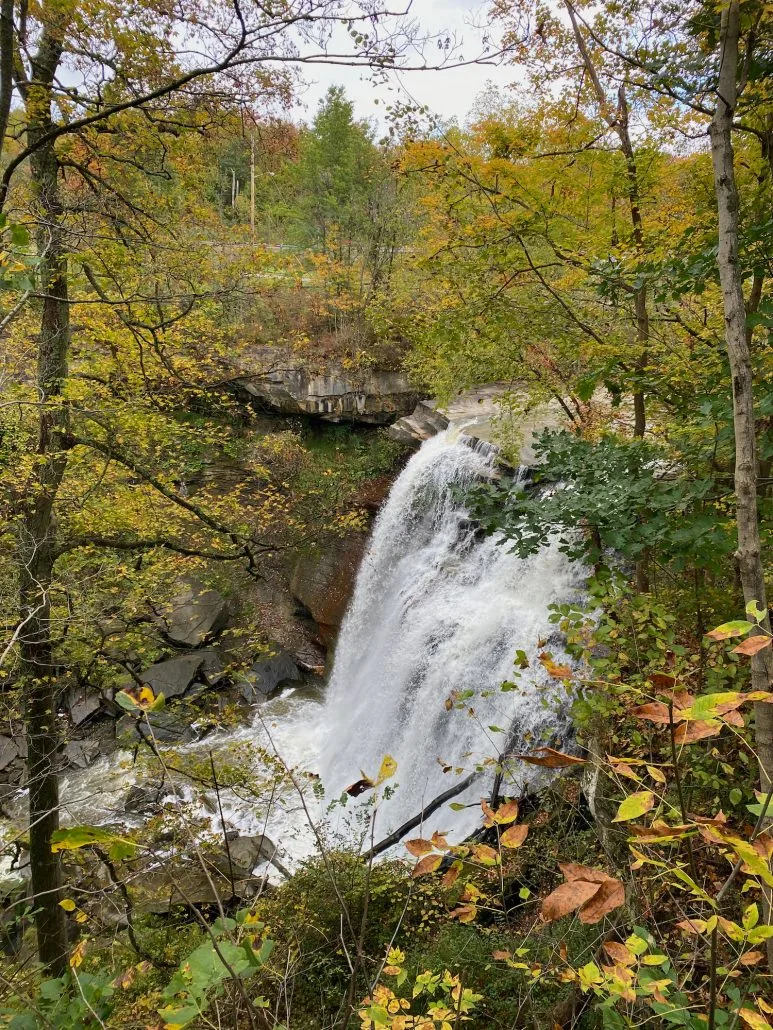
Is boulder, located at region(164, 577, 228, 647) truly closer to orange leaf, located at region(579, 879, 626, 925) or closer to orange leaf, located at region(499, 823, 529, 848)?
orange leaf, located at region(499, 823, 529, 848)

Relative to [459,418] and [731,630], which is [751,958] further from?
[459,418]

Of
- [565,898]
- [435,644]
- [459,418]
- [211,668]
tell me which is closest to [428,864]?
[565,898]

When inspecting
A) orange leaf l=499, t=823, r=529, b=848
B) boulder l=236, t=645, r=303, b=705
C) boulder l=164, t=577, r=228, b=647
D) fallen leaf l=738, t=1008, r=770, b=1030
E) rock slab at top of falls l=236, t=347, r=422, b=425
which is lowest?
boulder l=236, t=645, r=303, b=705

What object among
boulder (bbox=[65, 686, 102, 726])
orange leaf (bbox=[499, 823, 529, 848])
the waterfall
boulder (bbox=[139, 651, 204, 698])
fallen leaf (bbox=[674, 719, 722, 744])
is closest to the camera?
fallen leaf (bbox=[674, 719, 722, 744])

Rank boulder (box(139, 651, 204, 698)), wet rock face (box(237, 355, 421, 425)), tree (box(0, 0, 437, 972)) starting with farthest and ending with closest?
1. wet rock face (box(237, 355, 421, 425))
2. boulder (box(139, 651, 204, 698))
3. tree (box(0, 0, 437, 972))

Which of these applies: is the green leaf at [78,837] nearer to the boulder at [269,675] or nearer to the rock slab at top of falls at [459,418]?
the boulder at [269,675]

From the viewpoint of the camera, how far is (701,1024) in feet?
3.62

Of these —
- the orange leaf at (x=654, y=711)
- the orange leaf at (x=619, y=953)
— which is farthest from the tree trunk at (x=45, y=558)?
the orange leaf at (x=654, y=711)

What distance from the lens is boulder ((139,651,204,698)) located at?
10898mm

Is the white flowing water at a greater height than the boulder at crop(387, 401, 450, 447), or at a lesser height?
lesser

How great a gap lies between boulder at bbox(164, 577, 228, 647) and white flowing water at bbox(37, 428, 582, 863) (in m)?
2.17

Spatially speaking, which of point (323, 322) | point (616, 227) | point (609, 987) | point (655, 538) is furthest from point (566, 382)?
point (323, 322)

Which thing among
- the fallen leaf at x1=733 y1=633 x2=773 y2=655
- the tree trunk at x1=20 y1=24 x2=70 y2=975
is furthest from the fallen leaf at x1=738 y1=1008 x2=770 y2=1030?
the tree trunk at x1=20 y1=24 x2=70 y2=975

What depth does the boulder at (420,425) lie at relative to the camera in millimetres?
13953
